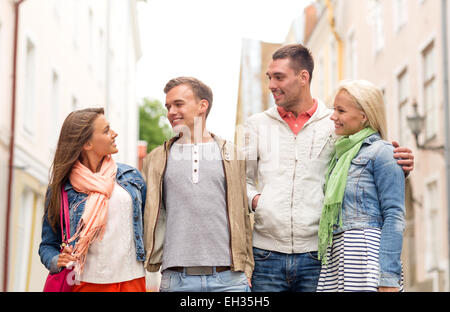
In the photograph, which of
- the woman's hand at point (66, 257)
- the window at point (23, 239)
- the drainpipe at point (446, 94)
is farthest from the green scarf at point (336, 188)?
the drainpipe at point (446, 94)

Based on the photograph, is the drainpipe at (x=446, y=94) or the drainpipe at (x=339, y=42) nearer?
the drainpipe at (x=446, y=94)

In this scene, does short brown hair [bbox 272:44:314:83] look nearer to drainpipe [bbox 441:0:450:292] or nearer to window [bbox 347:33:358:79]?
drainpipe [bbox 441:0:450:292]

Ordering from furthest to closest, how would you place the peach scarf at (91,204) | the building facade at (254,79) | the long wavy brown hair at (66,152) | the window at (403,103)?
the window at (403,103) → the building facade at (254,79) → the long wavy brown hair at (66,152) → the peach scarf at (91,204)

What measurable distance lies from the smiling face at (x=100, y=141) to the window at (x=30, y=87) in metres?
10.6

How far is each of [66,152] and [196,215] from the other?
62cm

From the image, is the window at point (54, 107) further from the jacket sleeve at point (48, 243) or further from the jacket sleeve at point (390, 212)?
the jacket sleeve at point (390, 212)

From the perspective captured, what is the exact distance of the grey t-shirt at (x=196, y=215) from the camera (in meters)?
3.46

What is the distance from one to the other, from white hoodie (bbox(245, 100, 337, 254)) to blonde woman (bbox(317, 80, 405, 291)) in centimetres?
8

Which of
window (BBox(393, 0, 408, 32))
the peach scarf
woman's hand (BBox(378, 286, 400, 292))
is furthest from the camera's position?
window (BBox(393, 0, 408, 32))

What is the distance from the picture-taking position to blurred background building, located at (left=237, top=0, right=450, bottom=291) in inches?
595

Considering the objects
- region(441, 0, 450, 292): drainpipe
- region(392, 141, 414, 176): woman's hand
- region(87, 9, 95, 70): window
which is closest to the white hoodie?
region(392, 141, 414, 176): woman's hand

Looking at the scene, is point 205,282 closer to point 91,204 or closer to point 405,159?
point 91,204
